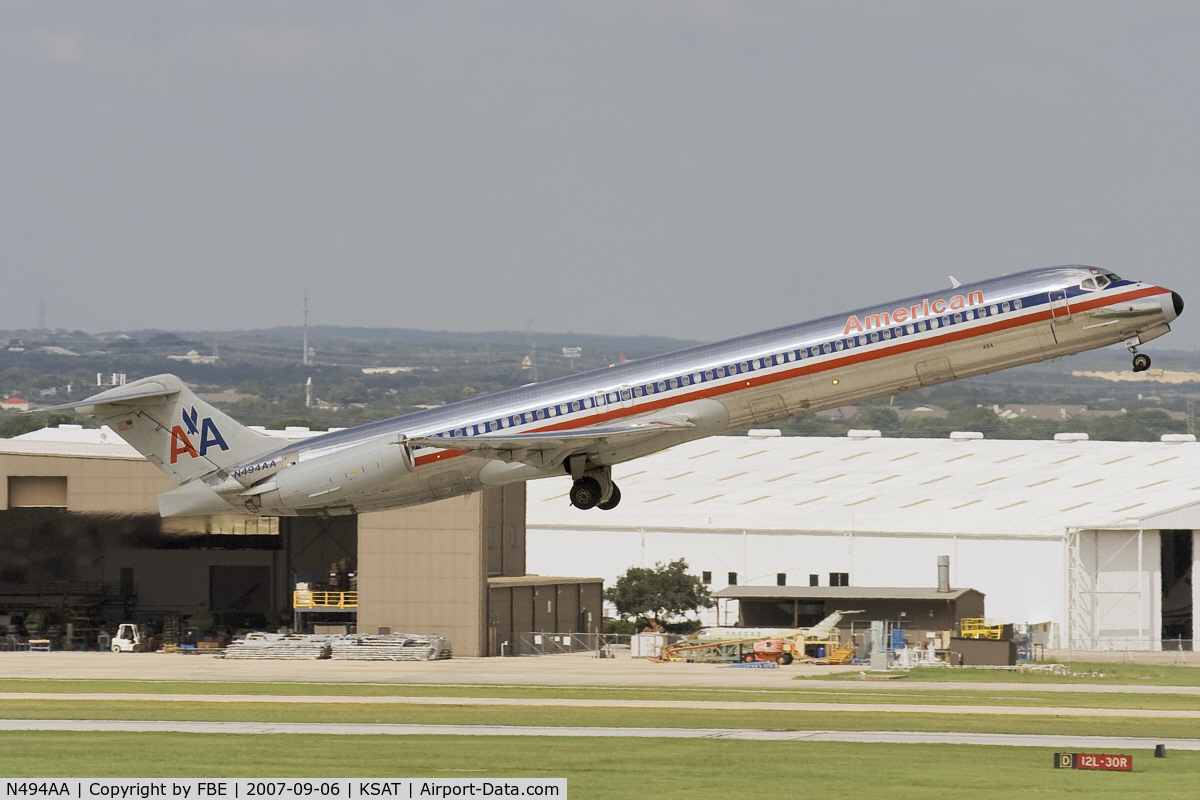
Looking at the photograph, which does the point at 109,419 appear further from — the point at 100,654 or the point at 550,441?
the point at 100,654

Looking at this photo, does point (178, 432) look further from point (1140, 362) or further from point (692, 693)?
point (1140, 362)

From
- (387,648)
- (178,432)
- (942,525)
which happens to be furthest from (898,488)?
(178,432)

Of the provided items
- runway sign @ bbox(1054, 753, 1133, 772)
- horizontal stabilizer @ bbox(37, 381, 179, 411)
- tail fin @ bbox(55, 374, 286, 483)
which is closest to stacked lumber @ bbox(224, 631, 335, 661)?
tail fin @ bbox(55, 374, 286, 483)

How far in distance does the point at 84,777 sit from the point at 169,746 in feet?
20.4

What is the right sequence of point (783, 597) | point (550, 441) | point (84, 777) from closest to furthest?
point (84, 777)
point (550, 441)
point (783, 597)

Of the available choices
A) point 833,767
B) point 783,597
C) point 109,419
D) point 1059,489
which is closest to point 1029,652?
point 783,597

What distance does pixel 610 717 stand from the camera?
198 ft

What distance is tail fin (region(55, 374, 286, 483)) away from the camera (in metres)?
57.1

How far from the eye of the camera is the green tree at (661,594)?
351 ft

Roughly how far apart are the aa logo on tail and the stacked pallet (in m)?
33.2

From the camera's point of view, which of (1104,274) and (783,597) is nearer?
(1104,274)

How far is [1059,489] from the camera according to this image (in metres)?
113

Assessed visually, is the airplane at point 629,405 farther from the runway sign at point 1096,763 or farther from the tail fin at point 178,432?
the runway sign at point 1096,763

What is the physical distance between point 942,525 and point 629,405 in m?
61.3
